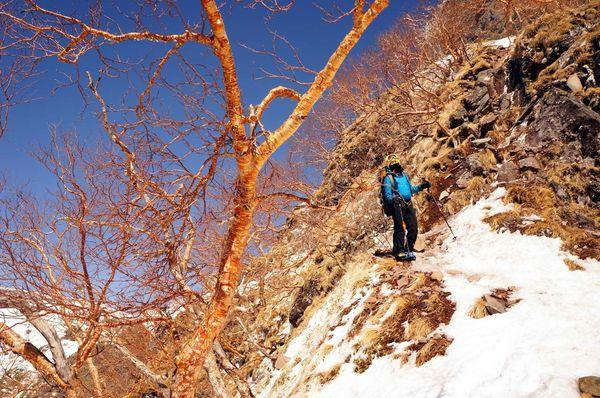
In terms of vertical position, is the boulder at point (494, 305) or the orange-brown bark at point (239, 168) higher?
the orange-brown bark at point (239, 168)

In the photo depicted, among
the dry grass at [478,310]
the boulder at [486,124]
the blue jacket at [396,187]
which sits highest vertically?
the blue jacket at [396,187]

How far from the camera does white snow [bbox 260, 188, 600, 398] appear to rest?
321cm

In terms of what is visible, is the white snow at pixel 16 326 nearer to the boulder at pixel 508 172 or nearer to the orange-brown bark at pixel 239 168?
the orange-brown bark at pixel 239 168

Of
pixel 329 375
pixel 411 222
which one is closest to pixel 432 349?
pixel 329 375

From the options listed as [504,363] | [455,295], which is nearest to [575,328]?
[504,363]

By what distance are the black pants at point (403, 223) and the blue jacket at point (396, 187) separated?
0.15 meters

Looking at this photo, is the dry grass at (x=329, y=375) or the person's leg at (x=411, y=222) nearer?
the dry grass at (x=329, y=375)

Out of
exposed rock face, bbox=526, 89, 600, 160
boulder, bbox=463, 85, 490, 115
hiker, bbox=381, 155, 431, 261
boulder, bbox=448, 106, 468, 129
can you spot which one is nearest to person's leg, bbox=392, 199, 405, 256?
hiker, bbox=381, 155, 431, 261

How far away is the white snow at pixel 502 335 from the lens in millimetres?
3205

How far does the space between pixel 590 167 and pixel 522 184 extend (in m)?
1.14

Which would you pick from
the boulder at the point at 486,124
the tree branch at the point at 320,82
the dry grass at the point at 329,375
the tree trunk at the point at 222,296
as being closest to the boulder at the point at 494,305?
the dry grass at the point at 329,375

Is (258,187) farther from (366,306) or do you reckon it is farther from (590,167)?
(590,167)

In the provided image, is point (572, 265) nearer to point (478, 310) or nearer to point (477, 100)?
point (478, 310)

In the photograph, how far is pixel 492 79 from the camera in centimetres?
1119
